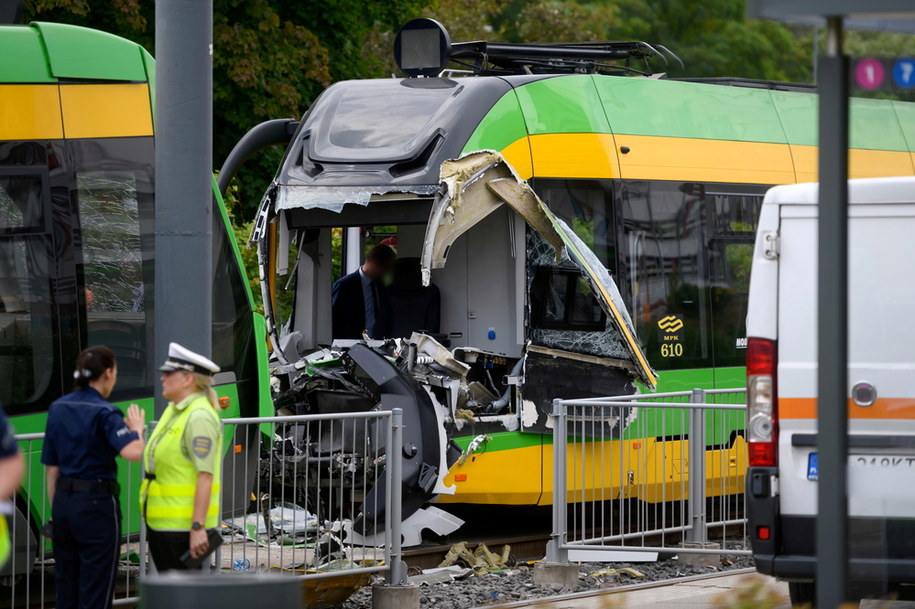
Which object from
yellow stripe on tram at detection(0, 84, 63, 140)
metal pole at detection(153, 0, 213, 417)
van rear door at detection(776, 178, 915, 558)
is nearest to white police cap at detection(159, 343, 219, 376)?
metal pole at detection(153, 0, 213, 417)

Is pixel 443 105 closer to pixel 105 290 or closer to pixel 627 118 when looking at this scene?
pixel 627 118

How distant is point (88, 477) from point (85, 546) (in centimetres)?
34

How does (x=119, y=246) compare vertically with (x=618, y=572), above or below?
above

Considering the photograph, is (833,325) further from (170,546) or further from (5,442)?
(170,546)

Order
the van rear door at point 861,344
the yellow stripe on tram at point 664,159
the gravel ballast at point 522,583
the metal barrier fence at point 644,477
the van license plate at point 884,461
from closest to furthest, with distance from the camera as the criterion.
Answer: the van license plate at point 884,461 → the van rear door at point 861,344 → the gravel ballast at point 522,583 → the metal barrier fence at point 644,477 → the yellow stripe on tram at point 664,159

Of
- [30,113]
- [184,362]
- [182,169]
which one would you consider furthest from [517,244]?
[184,362]

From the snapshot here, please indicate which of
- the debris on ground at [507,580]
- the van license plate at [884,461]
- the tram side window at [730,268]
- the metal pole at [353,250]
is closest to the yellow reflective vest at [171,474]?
the debris on ground at [507,580]

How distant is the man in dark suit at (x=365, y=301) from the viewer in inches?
530

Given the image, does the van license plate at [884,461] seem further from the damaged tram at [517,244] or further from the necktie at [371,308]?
the necktie at [371,308]

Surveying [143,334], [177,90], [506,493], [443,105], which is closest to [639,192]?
[443,105]

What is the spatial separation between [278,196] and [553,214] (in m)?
2.21

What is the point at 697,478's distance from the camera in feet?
36.8

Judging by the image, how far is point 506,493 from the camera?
12484 mm

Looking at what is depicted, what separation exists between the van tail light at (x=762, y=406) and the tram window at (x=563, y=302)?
469cm
